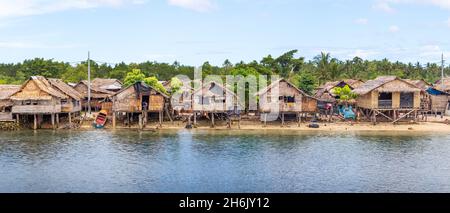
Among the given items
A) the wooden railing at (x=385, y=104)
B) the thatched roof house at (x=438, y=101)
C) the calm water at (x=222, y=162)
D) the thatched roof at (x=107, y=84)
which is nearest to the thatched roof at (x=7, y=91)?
the calm water at (x=222, y=162)

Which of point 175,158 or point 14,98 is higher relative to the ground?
point 14,98

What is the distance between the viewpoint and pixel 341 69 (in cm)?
7162

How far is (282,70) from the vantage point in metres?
62.0

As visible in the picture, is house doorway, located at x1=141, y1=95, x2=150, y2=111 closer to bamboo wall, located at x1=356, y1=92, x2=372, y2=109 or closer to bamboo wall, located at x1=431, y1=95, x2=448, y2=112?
bamboo wall, located at x1=356, y1=92, x2=372, y2=109

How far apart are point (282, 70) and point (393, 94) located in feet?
69.3

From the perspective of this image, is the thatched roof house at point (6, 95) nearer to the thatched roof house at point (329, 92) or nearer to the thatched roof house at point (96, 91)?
the thatched roof house at point (96, 91)

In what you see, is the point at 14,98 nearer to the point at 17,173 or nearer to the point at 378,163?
the point at 17,173

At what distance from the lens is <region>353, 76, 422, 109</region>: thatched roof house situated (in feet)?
138

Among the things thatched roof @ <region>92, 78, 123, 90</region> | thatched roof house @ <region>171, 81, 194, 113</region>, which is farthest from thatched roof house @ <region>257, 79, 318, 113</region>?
thatched roof @ <region>92, 78, 123, 90</region>

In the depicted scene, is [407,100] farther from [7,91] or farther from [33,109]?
[7,91]

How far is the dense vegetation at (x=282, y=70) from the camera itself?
61.5 meters

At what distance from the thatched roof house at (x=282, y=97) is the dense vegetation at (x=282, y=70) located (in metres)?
6.02

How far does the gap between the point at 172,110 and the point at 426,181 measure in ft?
Result: 84.5
